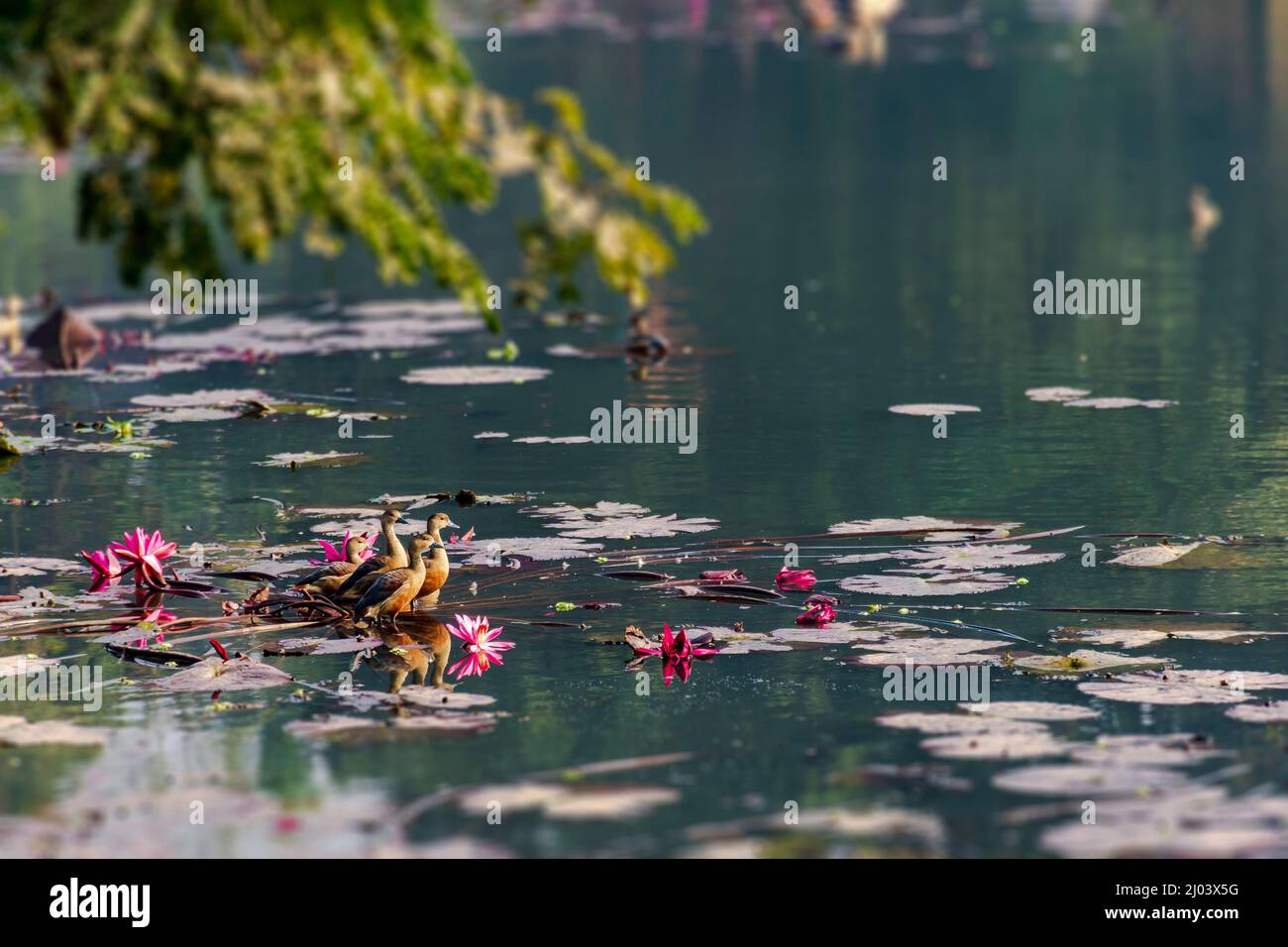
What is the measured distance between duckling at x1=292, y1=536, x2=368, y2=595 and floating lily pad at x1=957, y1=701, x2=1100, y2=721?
448cm

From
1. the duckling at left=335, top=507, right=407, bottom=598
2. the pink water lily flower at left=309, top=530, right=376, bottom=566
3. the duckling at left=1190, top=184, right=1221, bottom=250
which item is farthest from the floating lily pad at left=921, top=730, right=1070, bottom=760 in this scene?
the duckling at left=1190, top=184, right=1221, bottom=250

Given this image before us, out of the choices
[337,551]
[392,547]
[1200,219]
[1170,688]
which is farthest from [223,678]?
[1200,219]

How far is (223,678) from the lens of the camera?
1355 cm

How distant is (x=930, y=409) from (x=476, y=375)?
5.14 metres

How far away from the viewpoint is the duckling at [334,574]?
49.2 ft

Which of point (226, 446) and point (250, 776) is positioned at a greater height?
point (226, 446)

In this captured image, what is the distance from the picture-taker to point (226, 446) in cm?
2088

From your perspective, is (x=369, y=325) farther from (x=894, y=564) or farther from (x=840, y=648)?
(x=840, y=648)

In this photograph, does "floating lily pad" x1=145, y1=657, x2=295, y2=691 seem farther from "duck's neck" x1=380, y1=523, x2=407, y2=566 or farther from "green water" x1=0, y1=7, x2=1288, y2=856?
"duck's neck" x1=380, y1=523, x2=407, y2=566

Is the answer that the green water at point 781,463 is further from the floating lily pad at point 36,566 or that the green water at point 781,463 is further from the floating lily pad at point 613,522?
the floating lily pad at point 36,566

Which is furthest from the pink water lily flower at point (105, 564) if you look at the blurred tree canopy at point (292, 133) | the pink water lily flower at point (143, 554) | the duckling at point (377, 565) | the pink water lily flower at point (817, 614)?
the pink water lily flower at point (817, 614)

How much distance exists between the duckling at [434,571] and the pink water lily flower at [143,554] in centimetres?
179
